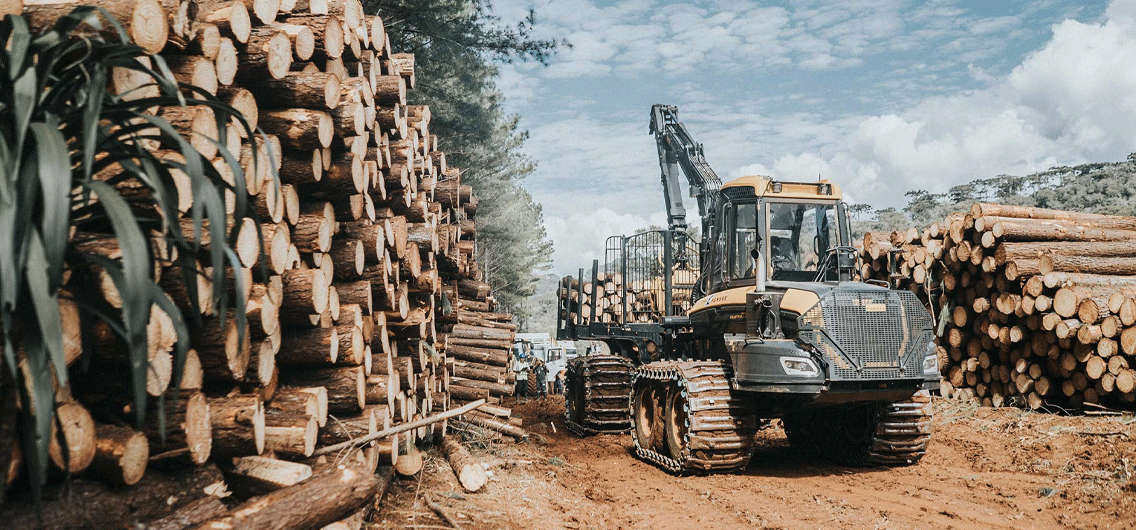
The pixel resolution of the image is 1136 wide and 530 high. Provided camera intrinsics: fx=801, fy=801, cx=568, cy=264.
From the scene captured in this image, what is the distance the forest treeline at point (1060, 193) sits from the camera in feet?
114

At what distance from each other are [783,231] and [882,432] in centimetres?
217

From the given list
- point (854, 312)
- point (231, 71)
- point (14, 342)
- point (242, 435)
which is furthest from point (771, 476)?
point (14, 342)

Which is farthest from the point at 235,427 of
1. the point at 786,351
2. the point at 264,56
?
the point at 786,351

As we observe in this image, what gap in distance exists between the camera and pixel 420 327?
24.5 feet

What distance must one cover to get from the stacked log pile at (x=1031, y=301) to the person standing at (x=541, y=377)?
12.3m

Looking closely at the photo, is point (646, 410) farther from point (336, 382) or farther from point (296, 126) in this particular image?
point (296, 126)

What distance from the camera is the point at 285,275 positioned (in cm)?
498

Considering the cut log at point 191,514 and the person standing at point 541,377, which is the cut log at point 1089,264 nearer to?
the cut log at point 191,514

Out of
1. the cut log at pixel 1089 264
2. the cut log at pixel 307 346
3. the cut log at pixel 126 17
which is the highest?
the cut log at pixel 126 17

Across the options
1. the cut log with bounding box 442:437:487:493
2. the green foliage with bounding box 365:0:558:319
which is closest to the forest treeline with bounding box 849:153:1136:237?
the green foliage with bounding box 365:0:558:319

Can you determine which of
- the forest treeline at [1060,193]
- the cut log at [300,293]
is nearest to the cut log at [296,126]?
the cut log at [300,293]

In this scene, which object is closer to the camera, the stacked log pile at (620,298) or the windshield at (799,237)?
the windshield at (799,237)

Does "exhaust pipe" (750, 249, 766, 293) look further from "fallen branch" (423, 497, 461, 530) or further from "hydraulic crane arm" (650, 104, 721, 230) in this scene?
"hydraulic crane arm" (650, 104, 721, 230)

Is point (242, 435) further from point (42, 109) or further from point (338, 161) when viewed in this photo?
point (338, 161)
